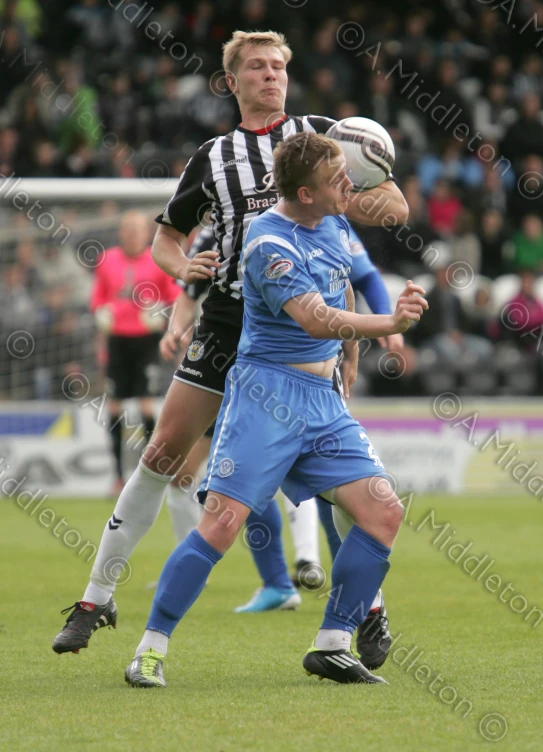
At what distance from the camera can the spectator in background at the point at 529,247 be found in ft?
50.9

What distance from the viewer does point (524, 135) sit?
16750 mm

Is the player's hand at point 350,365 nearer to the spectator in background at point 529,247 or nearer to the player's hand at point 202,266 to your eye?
the player's hand at point 202,266

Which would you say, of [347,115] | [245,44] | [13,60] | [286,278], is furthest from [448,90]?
[286,278]

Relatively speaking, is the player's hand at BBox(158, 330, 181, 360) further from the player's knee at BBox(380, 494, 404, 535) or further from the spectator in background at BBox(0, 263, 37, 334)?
the spectator in background at BBox(0, 263, 37, 334)

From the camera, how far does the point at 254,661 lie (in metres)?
4.70

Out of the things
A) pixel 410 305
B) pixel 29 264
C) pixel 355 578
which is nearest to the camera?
pixel 410 305

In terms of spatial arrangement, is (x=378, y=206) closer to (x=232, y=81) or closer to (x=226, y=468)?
(x=232, y=81)

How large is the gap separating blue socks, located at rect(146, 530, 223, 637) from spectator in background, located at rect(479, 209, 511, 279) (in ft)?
39.3

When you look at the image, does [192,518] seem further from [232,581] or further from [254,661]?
[254,661]

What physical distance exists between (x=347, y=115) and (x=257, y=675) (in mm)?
11488

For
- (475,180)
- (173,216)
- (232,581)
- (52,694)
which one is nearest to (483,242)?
(475,180)

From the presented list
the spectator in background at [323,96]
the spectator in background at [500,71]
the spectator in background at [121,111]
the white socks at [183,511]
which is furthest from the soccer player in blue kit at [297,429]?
the spectator in background at [500,71]

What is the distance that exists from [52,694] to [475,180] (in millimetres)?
13187

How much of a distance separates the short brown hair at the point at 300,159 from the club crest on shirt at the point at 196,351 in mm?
905
